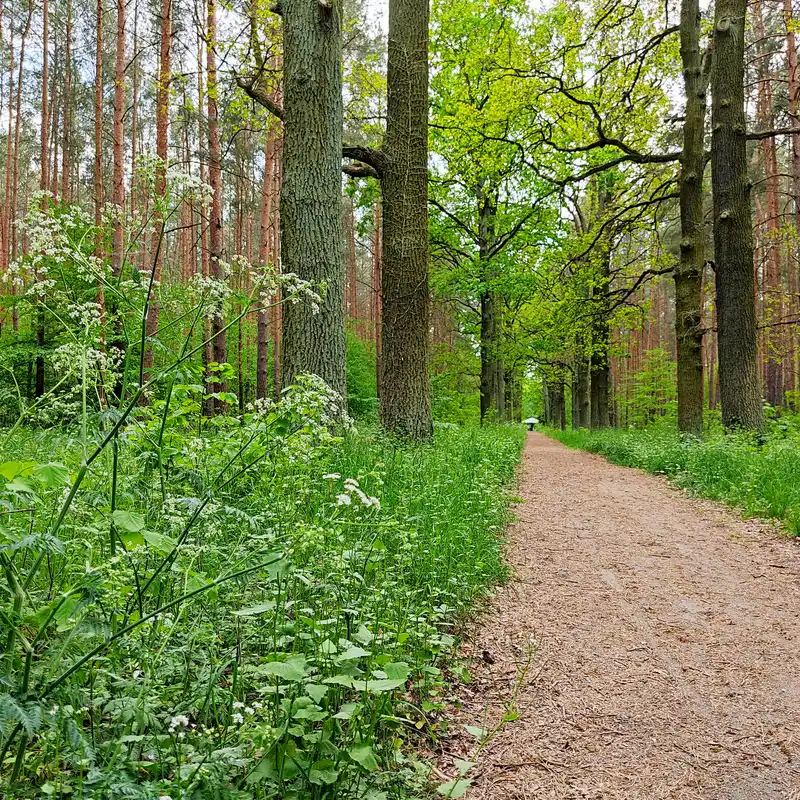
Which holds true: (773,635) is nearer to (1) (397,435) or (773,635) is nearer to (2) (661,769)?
(2) (661,769)

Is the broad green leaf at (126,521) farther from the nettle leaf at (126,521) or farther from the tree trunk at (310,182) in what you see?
the tree trunk at (310,182)

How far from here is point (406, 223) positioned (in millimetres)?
7504

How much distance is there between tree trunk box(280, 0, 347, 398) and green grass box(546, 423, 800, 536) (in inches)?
191

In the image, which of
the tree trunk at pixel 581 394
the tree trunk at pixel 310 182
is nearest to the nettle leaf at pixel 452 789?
the tree trunk at pixel 310 182

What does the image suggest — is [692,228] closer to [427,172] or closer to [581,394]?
[427,172]

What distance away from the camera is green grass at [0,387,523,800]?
4.54ft

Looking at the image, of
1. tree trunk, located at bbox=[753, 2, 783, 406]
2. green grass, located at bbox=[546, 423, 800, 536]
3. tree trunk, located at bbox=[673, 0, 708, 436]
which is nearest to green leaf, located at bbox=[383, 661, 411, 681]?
green grass, located at bbox=[546, 423, 800, 536]

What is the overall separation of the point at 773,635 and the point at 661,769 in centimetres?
165

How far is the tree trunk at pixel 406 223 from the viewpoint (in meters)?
7.40

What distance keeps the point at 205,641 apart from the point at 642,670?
2203 millimetres

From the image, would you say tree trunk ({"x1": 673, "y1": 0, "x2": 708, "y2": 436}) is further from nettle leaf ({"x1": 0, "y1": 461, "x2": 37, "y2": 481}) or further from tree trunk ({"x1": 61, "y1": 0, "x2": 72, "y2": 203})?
tree trunk ({"x1": 61, "y1": 0, "x2": 72, "y2": 203})

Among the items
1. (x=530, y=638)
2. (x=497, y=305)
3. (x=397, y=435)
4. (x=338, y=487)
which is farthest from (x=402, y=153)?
(x=497, y=305)

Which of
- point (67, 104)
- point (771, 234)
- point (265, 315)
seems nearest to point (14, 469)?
point (265, 315)

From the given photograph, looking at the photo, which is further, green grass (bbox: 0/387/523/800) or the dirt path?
the dirt path
